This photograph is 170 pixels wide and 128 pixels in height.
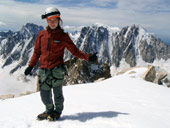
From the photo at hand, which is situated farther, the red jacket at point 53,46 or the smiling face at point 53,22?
the red jacket at point 53,46

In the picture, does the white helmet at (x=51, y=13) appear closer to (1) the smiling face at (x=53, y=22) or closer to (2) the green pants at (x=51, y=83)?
(1) the smiling face at (x=53, y=22)

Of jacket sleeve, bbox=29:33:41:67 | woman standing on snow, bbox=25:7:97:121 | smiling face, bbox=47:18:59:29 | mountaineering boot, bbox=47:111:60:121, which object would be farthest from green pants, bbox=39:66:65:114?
smiling face, bbox=47:18:59:29

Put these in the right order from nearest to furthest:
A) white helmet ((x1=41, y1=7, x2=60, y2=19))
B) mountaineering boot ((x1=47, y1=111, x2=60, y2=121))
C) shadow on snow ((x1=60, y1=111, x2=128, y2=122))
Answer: white helmet ((x1=41, y1=7, x2=60, y2=19))
mountaineering boot ((x1=47, y1=111, x2=60, y2=121))
shadow on snow ((x1=60, y1=111, x2=128, y2=122))

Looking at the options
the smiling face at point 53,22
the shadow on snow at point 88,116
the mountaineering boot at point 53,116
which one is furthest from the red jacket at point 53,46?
the shadow on snow at point 88,116

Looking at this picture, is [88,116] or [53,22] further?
[88,116]

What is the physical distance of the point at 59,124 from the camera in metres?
4.86

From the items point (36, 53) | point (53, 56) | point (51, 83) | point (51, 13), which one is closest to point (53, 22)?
point (51, 13)

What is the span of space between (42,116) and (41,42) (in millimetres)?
2414

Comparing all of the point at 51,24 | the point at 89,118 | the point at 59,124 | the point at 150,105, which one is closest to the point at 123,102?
the point at 150,105

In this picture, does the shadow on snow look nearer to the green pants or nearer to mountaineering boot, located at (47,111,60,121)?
mountaineering boot, located at (47,111,60,121)

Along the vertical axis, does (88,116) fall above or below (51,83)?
below

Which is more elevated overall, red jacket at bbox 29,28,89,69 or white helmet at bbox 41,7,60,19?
white helmet at bbox 41,7,60,19

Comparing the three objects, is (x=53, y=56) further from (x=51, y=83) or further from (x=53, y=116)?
(x=53, y=116)

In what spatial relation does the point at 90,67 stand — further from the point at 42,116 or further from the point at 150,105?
the point at 42,116
